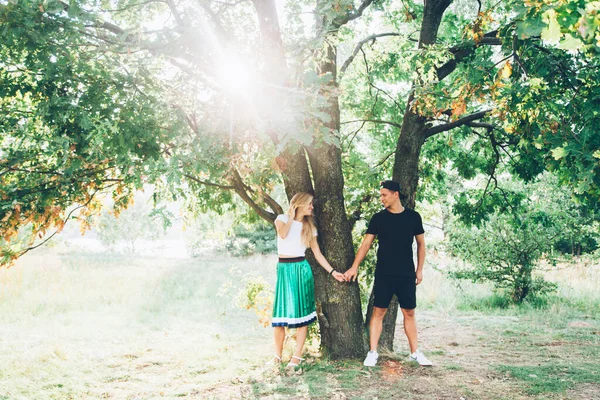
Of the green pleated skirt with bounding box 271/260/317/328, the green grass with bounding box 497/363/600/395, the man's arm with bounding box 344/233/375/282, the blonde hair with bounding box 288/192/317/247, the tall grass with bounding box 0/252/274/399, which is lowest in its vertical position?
the tall grass with bounding box 0/252/274/399

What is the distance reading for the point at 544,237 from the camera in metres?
9.59

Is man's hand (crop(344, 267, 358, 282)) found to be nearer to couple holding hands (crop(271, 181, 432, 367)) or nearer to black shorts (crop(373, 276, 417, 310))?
couple holding hands (crop(271, 181, 432, 367))

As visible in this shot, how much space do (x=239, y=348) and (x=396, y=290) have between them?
3089mm

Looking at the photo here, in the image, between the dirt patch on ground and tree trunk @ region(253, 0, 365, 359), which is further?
tree trunk @ region(253, 0, 365, 359)

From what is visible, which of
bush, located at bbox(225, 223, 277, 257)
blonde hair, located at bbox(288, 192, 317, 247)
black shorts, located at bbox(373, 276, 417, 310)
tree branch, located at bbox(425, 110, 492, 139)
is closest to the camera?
black shorts, located at bbox(373, 276, 417, 310)

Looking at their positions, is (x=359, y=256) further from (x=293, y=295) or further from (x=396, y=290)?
(x=293, y=295)

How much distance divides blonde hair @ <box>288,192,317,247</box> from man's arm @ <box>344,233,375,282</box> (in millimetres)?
581

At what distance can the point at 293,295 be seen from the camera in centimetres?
530

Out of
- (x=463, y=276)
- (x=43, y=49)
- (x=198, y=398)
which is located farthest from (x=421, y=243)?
(x=463, y=276)

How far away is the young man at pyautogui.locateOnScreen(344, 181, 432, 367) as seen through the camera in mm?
5121

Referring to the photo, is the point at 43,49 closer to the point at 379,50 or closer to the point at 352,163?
the point at 352,163

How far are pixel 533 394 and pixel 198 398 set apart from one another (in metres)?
3.24

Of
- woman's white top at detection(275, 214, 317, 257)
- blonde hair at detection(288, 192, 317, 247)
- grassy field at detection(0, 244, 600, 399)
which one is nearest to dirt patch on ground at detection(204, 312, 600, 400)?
grassy field at detection(0, 244, 600, 399)

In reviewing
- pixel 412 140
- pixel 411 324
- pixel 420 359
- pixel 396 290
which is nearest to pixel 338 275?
pixel 396 290
